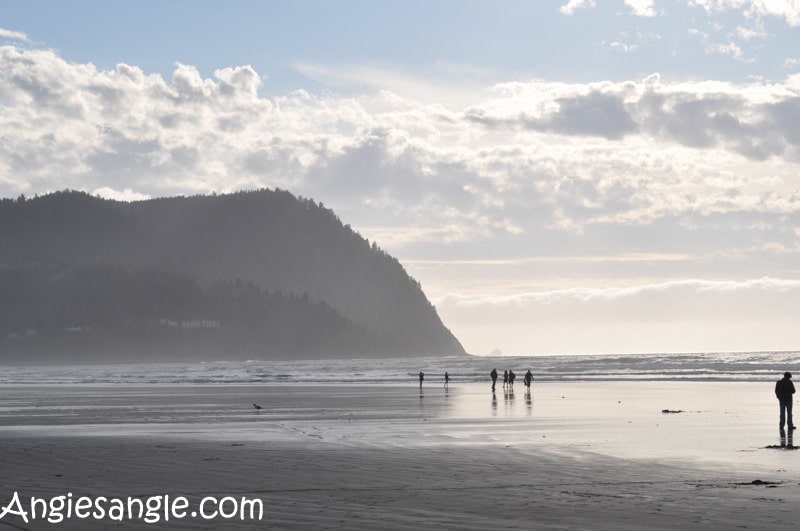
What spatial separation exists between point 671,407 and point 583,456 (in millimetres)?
22951

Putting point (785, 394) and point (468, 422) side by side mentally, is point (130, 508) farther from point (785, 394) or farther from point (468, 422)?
point (468, 422)

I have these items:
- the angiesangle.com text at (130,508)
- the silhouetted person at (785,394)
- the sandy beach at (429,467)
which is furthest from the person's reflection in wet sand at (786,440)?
the angiesangle.com text at (130,508)

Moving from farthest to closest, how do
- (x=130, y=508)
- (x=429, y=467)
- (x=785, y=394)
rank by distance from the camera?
(x=785, y=394) < (x=429, y=467) < (x=130, y=508)

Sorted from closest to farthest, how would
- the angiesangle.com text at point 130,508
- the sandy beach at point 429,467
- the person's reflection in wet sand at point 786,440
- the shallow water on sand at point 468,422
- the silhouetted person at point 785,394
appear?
1. the angiesangle.com text at point 130,508
2. the sandy beach at point 429,467
3. the person's reflection in wet sand at point 786,440
4. the shallow water on sand at point 468,422
5. the silhouetted person at point 785,394

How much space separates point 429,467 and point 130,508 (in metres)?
7.48

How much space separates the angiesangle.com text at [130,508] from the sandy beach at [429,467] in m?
0.29

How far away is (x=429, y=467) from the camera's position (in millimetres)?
21406

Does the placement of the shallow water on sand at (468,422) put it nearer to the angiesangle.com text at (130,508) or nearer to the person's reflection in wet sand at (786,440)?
the person's reflection in wet sand at (786,440)

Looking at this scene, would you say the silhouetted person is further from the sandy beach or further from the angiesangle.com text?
the angiesangle.com text

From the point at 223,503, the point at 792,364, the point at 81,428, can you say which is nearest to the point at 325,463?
the point at 223,503

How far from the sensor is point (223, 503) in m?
16.3

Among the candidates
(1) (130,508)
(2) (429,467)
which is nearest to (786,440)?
(2) (429,467)

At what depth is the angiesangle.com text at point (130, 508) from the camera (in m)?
14.9

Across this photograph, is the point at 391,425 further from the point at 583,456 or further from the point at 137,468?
the point at 137,468
